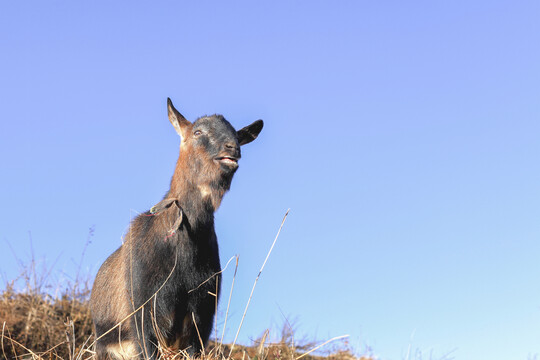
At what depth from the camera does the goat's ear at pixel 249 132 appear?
7.34m

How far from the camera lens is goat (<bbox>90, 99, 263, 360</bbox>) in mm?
5867

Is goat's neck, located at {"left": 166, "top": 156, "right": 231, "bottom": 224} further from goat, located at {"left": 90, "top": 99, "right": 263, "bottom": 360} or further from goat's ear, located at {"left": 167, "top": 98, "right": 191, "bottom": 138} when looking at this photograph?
goat's ear, located at {"left": 167, "top": 98, "right": 191, "bottom": 138}

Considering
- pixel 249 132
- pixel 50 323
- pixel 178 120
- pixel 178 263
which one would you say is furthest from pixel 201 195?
pixel 50 323

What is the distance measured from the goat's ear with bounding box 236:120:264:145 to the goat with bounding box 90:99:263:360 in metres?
0.73

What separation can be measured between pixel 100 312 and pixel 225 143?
2371mm

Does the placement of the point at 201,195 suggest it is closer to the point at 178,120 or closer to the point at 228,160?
the point at 228,160

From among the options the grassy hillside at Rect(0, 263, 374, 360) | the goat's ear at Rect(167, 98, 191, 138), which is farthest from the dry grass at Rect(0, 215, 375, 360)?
the goat's ear at Rect(167, 98, 191, 138)

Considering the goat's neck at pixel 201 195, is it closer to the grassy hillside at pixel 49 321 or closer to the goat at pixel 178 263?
the goat at pixel 178 263

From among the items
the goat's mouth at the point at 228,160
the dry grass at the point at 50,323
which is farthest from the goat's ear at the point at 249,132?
the dry grass at the point at 50,323

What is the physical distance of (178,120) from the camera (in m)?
6.95

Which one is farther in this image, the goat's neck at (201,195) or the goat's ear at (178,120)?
the goat's ear at (178,120)

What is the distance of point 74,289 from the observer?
10.2 m

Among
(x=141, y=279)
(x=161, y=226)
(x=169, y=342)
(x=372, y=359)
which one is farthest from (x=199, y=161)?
(x=372, y=359)

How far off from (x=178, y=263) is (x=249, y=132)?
7.06ft
